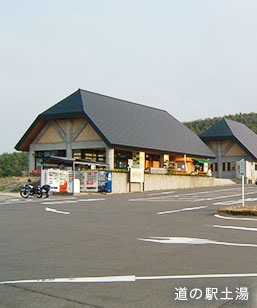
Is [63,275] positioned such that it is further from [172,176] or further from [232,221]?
[172,176]

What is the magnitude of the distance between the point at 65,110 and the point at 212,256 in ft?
109

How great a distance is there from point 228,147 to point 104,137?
2800cm

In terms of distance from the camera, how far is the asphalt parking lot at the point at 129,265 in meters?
4.68

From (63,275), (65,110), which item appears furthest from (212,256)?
(65,110)

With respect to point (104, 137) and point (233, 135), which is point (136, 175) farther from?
point (233, 135)

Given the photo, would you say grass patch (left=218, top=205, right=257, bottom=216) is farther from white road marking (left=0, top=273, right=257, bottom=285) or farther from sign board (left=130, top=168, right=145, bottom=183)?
sign board (left=130, top=168, right=145, bottom=183)

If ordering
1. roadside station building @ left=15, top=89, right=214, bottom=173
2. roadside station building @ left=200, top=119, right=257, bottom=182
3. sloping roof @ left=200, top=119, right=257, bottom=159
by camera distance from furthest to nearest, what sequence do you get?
roadside station building @ left=200, top=119, right=257, bottom=182 → sloping roof @ left=200, top=119, right=257, bottom=159 → roadside station building @ left=15, top=89, right=214, bottom=173

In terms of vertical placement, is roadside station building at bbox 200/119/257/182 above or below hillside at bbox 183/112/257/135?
below

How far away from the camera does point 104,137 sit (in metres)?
34.9

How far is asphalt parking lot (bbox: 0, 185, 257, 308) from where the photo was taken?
468cm

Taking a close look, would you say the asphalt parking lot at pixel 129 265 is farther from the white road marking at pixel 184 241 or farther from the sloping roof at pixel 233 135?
the sloping roof at pixel 233 135

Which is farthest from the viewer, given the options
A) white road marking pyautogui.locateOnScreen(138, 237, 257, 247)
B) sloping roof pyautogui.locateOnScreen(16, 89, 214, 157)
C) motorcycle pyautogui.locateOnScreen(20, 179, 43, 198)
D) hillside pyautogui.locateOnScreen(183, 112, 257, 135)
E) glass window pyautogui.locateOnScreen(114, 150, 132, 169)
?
hillside pyautogui.locateOnScreen(183, 112, 257, 135)

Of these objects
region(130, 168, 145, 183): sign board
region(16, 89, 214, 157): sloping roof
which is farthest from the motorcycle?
region(16, 89, 214, 157): sloping roof

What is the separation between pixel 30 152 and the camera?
141 ft
